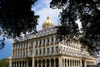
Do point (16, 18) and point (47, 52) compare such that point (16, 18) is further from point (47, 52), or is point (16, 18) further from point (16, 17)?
point (47, 52)

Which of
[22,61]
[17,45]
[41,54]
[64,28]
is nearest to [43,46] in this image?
[41,54]

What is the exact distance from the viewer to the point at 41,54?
163 ft

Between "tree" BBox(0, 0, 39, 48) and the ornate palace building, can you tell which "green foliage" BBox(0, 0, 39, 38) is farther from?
→ the ornate palace building

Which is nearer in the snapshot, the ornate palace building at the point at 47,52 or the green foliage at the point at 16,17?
→ the green foliage at the point at 16,17

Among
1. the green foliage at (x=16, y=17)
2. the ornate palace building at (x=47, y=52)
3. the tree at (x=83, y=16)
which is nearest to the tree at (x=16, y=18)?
the green foliage at (x=16, y=17)

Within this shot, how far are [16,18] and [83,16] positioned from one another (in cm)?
706

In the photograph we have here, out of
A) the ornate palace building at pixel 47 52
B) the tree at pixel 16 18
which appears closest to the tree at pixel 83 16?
the tree at pixel 16 18

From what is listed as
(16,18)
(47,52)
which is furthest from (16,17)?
(47,52)

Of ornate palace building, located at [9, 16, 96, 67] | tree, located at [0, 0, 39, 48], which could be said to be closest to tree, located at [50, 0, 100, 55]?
tree, located at [0, 0, 39, 48]

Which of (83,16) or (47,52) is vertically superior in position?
(83,16)

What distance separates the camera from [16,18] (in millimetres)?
14195

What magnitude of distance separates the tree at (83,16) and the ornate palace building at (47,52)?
1078 inches

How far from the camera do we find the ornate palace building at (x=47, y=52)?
1790 inches

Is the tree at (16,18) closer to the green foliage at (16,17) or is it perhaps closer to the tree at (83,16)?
the green foliage at (16,17)
